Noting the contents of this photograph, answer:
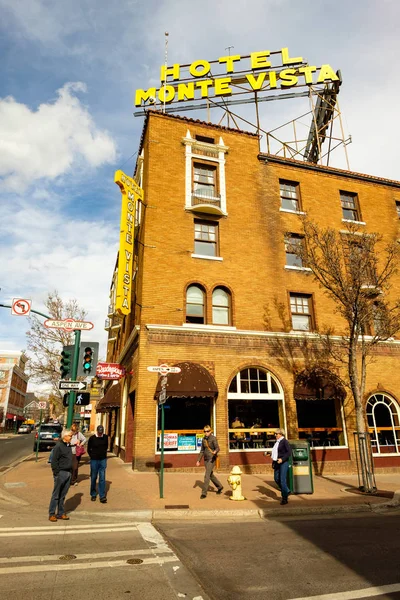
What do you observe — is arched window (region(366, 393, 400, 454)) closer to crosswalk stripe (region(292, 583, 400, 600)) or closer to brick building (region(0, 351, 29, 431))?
crosswalk stripe (region(292, 583, 400, 600))

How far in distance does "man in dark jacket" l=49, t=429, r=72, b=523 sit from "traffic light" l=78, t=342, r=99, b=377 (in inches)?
179

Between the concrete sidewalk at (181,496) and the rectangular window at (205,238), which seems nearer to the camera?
the concrete sidewalk at (181,496)

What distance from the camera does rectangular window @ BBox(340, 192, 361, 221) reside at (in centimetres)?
2142

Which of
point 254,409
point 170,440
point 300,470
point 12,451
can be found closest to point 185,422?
point 170,440

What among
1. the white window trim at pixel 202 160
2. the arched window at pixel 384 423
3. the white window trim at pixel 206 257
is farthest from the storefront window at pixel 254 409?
Result: the white window trim at pixel 202 160

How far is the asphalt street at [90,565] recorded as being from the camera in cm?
456

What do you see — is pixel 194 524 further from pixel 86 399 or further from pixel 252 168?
pixel 252 168

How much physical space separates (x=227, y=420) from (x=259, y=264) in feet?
24.1

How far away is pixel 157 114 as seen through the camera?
63.0 ft

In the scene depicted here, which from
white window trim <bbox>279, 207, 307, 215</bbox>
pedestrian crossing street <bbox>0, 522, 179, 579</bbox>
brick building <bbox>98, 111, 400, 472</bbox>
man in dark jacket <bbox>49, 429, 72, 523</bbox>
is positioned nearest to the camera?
pedestrian crossing street <bbox>0, 522, 179, 579</bbox>

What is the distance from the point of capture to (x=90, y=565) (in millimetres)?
5414

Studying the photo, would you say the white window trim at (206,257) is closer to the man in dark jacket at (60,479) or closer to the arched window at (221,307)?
the arched window at (221,307)

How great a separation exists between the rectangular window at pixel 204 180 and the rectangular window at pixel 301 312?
255 inches

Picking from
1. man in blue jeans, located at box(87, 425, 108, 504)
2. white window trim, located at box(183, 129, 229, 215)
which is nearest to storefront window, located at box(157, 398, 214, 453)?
man in blue jeans, located at box(87, 425, 108, 504)
